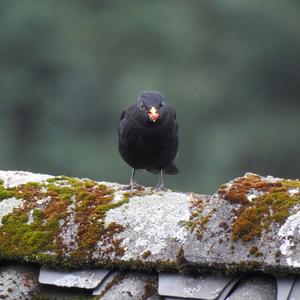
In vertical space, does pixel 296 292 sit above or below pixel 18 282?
below

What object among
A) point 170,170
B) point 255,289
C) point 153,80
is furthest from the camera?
point 153,80

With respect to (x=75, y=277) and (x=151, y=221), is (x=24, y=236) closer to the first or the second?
(x=75, y=277)

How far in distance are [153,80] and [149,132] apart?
16687 mm

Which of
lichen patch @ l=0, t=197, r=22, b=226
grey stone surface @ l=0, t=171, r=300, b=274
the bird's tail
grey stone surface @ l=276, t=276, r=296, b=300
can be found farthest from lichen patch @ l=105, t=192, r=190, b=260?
the bird's tail

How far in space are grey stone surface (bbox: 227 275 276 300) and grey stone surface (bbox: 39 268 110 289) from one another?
21.3 inches

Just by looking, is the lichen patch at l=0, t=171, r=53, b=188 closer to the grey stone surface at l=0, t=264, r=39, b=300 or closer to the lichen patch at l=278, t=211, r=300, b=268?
the grey stone surface at l=0, t=264, r=39, b=300

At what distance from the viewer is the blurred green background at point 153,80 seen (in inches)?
888

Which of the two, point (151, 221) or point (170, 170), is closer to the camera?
point (151, 221)

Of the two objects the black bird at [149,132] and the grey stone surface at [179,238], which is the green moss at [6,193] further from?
the black bird at [149,132]

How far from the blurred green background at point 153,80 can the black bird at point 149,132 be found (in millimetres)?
13651

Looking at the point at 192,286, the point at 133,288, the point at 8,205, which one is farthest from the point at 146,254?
the point at 8,205

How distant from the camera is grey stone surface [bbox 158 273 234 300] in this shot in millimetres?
4105

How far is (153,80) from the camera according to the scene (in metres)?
23.8

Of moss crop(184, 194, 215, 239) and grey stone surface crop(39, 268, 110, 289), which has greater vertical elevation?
moss crop(184, 194, 215, 239)
